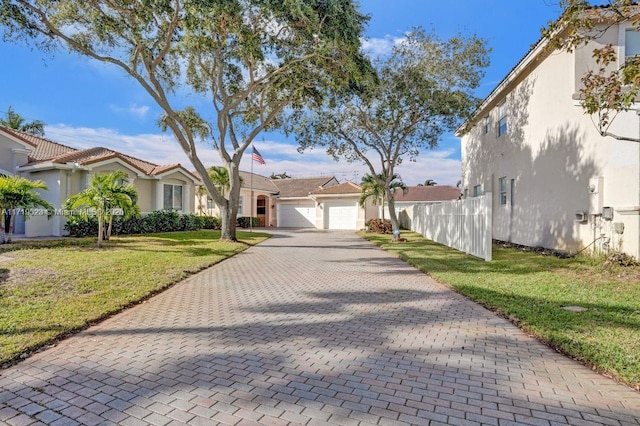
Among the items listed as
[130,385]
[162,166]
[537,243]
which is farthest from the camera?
[162,166]

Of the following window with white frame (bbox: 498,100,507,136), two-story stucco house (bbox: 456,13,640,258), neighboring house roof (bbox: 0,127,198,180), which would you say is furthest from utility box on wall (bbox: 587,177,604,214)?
neighboring house roof (bbox: 0,127,198,180)

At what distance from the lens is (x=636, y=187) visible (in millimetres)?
9875

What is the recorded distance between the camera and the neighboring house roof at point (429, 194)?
50.2 meters

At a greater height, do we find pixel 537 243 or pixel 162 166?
pixel 162 166

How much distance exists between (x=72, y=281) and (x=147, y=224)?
1353 centimetres

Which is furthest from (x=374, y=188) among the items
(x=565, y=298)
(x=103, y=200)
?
(x=565, y=298)

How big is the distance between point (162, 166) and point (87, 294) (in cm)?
1846

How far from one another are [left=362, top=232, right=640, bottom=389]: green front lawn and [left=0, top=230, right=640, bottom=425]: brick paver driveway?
12.5 inches

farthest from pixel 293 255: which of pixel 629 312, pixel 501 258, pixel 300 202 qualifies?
pixel 300 202

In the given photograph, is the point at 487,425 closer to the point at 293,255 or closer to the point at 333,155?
the point at 293,255

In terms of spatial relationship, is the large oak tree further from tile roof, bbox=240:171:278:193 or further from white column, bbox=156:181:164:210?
tile roof, bbox=240:171:278:193

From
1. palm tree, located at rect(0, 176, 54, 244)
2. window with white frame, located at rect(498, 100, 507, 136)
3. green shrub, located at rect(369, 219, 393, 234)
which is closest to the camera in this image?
palm tree, located at rect(0, 176, 54, 244)

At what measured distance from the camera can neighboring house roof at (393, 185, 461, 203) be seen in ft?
165

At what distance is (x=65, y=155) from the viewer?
1858cm
